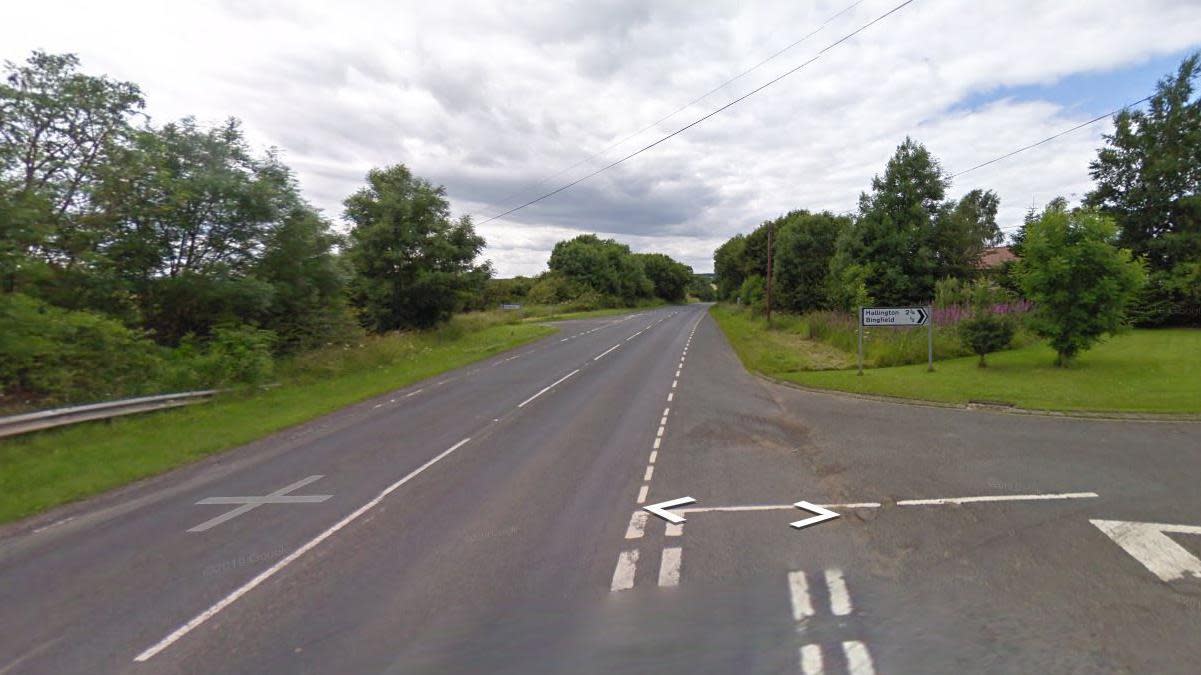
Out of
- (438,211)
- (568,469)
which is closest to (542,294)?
(438,211)

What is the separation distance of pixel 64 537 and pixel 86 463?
3577 mm

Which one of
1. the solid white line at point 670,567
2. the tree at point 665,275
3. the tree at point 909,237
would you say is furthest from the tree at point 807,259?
the tree at point 665,275

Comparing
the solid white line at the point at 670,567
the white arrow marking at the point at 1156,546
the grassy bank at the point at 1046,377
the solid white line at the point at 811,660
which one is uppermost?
the solid white line at the point at 811,660

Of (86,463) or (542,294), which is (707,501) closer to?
(86,463)

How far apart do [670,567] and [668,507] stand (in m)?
1.66

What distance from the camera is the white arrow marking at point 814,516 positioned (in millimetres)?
6180

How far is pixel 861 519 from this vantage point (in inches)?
247

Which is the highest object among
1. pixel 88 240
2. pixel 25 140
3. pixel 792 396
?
pixel 25 140

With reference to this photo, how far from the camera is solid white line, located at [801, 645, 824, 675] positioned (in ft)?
11.9

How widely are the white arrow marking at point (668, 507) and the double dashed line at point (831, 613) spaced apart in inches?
64.3

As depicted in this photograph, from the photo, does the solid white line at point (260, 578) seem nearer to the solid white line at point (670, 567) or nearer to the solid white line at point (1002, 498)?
the solid white line at point (670, 567)

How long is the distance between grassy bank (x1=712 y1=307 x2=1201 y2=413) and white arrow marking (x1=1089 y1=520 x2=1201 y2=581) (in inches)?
280

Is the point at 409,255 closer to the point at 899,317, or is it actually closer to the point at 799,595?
the point at 899,317

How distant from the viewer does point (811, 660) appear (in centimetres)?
374
